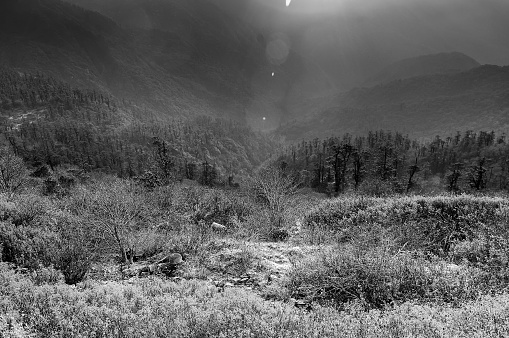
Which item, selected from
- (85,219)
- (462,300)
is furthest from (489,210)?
(85,219)

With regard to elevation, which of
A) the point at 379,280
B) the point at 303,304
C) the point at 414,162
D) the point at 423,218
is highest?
the point at 379,280

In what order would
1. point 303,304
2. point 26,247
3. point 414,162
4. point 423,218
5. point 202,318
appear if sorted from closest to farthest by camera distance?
point 202,318 → point 303,304 → point 26,247 → point 423,218 → point 414,162

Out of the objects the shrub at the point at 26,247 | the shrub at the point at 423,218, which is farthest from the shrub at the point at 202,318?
the shrub at the point at 423,218

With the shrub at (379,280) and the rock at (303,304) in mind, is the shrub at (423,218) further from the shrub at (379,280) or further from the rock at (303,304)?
the rock at (303,304)

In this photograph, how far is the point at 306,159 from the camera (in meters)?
164

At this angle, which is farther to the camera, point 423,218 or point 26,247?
point 423,218

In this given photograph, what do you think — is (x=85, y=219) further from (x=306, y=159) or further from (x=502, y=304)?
(x=306, y=159)

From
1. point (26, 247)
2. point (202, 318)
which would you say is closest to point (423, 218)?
point (202, 318)

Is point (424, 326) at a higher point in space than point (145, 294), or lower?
higher

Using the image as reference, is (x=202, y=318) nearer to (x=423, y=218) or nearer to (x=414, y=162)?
(x=423, y=218)

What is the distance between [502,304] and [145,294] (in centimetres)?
567

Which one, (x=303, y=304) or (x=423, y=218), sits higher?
(x=303, y=304)

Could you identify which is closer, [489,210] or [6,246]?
[6,246]

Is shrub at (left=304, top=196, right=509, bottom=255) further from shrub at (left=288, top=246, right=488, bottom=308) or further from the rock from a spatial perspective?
the rock
